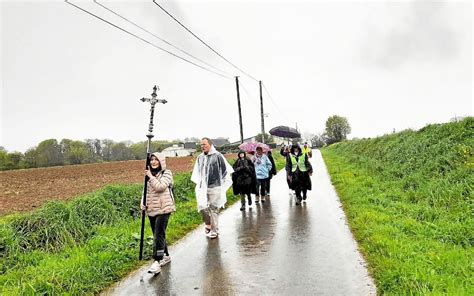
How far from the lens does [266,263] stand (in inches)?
241

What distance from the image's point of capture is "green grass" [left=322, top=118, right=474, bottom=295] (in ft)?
16.0

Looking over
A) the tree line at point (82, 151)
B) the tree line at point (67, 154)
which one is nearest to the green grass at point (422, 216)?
the tree line at point (67, 154)

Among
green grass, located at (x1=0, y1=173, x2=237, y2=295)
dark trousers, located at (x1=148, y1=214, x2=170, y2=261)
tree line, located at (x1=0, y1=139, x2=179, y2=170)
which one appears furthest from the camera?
tree line, located at (x1=0, y1=139, x2=179, y2=170)

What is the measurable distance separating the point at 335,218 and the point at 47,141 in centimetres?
10785

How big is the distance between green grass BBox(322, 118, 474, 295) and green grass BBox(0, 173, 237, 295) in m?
3.98

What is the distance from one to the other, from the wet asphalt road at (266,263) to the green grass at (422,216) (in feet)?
1.39

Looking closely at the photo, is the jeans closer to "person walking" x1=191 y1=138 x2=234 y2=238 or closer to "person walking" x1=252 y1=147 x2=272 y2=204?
"person walking" x1=191 y1=138 x2=234 y2=238

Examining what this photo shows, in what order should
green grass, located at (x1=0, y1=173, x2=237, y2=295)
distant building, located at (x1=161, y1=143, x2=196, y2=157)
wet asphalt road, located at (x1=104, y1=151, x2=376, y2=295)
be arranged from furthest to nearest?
distant building, located at (x1=161, y1=143, x2=196, y2=157) < green grass, located at (x1=0, y1=173, x2=237, y2=295) < wet asphalt road, located at (x1=104, y1=151, x2=376, y2=295)

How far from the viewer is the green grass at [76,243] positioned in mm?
5543

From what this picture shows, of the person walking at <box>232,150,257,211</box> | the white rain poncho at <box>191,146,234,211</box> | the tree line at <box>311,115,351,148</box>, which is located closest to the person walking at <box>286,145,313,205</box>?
the person walking at <box>232,150,257,211</box>

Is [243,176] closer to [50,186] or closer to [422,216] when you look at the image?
[422,216]

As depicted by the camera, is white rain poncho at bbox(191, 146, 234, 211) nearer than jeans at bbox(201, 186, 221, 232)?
Yes

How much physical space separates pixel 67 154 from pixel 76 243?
102 metres

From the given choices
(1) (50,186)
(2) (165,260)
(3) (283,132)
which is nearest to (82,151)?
(1) (50,186)
